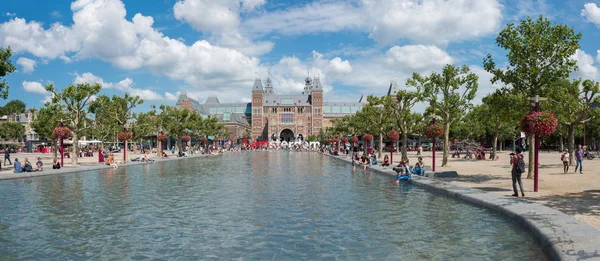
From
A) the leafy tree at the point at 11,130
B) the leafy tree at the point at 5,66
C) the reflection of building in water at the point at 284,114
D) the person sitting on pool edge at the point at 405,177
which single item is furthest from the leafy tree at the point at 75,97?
the reflection of building in water at the point at 284,114

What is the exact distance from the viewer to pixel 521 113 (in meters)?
22.3

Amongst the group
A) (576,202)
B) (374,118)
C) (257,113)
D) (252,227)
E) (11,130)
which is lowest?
(252,227)

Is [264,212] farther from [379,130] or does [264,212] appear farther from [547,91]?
[379,130]

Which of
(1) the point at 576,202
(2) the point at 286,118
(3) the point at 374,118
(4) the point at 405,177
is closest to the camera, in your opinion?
(1) the point at 576,202

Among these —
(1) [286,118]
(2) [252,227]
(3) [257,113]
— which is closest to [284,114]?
(1) [286,118]

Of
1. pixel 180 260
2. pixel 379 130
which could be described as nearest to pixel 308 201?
pixel 180 260

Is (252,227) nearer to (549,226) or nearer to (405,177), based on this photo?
(549,226)

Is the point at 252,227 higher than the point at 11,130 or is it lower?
lower

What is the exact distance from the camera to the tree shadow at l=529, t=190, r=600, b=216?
12.5 metres

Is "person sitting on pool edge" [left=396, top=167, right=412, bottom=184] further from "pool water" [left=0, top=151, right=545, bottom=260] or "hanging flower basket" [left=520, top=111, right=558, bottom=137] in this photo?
"hanging flower basket" [left=520, top=111, right=558, bottom=137]

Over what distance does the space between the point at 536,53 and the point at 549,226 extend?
14333mm

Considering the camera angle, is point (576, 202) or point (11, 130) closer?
point (576, 202)

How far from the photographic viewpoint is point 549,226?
32.6 feet

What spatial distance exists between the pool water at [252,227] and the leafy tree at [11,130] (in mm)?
87512
